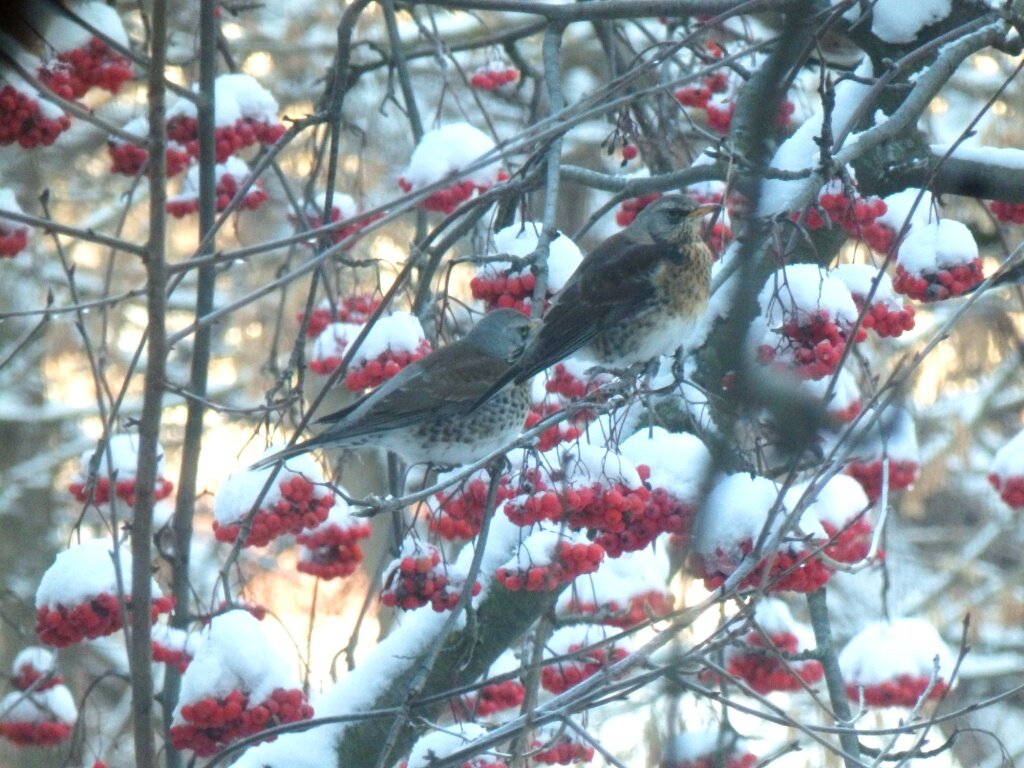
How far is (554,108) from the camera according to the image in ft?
10.3

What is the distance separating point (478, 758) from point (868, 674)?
5.39 ft

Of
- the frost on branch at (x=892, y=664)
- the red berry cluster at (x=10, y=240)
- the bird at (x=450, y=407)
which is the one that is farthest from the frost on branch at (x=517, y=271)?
the frost on branch at (x=892, y=664)

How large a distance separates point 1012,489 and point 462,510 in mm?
1787

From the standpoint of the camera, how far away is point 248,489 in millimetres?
3098

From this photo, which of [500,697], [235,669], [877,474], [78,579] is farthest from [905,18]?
[78,579]

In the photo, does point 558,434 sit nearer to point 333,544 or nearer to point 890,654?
point 333,544

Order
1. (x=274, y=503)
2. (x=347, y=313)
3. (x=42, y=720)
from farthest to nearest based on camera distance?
1. (x=347, y=313)
2. (x=42, y=720)
3. (x=274, y=503)

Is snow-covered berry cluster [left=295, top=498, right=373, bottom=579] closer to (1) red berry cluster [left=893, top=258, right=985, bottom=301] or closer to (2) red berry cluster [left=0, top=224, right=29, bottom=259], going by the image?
(2) red berry cluster [left=0, top=224, right=29, bottom=259]

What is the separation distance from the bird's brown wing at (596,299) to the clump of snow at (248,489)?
54cm

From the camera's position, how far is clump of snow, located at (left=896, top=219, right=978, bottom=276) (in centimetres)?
310

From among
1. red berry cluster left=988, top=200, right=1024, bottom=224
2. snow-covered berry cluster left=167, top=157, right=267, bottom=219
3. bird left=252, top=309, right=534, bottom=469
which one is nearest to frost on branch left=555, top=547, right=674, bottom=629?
bird left=252, top=309, right=534, bottom=469

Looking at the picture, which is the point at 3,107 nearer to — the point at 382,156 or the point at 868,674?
the point at 868,674

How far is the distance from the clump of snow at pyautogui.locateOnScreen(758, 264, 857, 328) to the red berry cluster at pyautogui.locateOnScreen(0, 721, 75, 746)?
222 cm

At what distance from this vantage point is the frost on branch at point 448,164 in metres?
3.53
